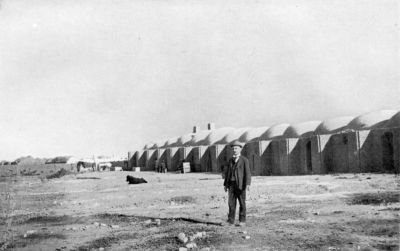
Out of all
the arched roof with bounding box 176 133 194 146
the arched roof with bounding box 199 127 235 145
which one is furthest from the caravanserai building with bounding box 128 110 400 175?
the arched roof with bounding box 176 133 194 146

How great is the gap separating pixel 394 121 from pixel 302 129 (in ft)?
26.5

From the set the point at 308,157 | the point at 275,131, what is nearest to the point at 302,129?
the point at 275,131

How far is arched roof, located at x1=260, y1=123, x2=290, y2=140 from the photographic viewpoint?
114 feet

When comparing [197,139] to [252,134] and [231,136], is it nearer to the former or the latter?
[231,136]

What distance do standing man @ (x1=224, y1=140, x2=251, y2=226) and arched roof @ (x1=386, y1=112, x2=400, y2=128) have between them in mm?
19794

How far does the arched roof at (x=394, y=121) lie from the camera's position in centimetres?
2512

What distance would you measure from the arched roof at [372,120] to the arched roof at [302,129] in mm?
3902

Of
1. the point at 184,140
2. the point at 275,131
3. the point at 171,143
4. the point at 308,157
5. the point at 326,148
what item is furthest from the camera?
the point at 171,143

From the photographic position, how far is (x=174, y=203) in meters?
12.8

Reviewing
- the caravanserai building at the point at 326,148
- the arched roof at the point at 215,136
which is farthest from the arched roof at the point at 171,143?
the caravanserai building at the point at 326,148

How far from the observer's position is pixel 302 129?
3256 cm

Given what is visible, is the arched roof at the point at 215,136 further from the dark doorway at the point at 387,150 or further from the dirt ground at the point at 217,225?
the dirt ground at the point at 217,225

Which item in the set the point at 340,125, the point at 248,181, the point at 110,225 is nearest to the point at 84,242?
the point at 110,225

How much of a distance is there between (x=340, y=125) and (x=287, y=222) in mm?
23208
